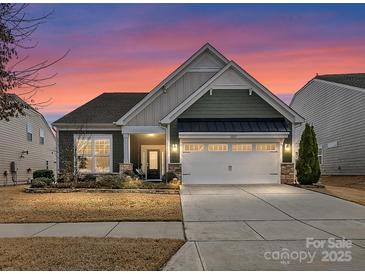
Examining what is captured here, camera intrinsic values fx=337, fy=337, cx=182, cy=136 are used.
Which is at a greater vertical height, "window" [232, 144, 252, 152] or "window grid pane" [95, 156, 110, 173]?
"window" [232, 144, 252, 152]

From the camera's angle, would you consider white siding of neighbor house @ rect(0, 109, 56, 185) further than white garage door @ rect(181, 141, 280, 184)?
Yes

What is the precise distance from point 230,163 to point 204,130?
2.19m

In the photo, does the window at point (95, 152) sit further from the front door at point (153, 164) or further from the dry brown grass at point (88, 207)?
the dry brown grass at point (88, 207)

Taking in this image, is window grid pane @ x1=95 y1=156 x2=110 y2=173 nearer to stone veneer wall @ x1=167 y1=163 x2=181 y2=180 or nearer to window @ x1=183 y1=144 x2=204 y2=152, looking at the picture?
stone veneer wall @ x1=167 y1=163 x2=181 y2=180

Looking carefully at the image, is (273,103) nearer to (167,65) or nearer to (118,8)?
(167,65)

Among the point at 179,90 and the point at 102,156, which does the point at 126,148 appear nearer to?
the point at 102,156

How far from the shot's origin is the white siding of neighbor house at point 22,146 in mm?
24891

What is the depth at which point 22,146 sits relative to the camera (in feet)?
90.8

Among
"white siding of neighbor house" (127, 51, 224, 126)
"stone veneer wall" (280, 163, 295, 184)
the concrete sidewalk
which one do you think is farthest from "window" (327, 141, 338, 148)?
the concrete sidewalk

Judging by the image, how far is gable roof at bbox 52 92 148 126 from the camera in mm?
19250

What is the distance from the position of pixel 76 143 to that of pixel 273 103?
10.8m

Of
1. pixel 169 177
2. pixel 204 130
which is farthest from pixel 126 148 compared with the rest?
pixel 204 130

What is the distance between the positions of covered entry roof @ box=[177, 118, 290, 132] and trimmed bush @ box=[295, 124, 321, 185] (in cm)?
110

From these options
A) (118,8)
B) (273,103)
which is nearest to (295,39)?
(273,103)
